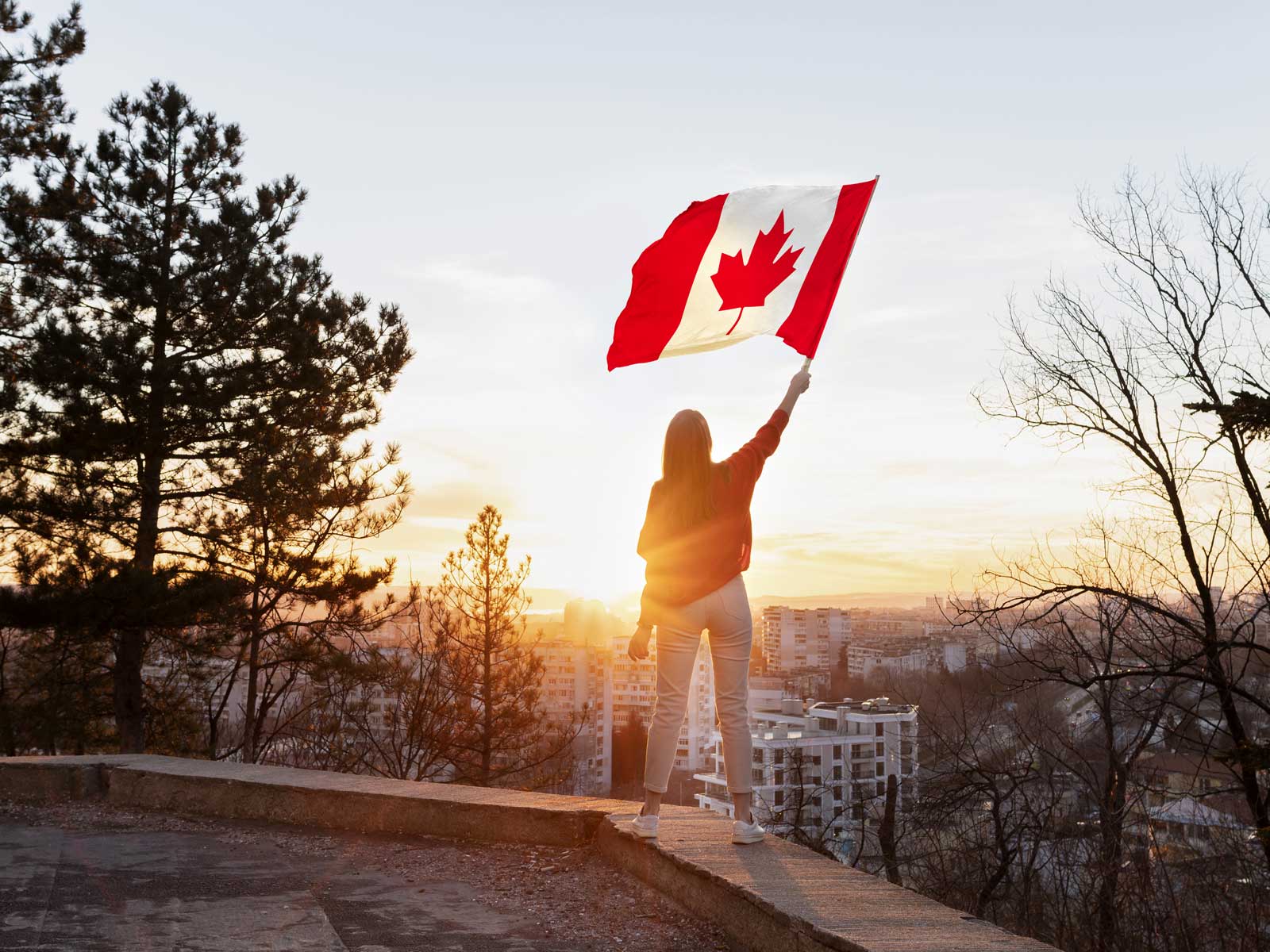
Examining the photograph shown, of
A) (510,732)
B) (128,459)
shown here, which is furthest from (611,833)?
(510,732)

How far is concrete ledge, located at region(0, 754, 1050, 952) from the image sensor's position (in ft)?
9.88

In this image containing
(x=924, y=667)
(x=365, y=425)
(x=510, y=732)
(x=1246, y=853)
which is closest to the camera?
(x=1246, y=853)

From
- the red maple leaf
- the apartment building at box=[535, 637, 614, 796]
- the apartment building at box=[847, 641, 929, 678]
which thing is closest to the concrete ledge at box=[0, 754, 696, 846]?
the red maple leaf

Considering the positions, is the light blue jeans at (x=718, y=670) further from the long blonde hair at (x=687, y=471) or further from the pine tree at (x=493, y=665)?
the pine tree at (x=493, y=665)

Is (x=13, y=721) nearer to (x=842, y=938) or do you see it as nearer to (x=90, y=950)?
(x=90, y=950)

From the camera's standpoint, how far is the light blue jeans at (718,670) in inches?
161

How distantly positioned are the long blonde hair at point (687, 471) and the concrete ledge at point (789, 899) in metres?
1.31

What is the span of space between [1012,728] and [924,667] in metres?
5.13

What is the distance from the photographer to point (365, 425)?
56.4 feet

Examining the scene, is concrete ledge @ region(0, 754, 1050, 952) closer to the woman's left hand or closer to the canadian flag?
the woman's left hand

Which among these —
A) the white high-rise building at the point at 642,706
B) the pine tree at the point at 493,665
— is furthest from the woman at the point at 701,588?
the white high-rise building at the point at 642,706

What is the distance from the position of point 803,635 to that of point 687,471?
81616 mm

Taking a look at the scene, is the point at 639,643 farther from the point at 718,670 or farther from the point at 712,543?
the point at 712,543

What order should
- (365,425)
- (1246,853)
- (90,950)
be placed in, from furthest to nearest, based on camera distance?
(365,425), (1246,853), (90,950)
